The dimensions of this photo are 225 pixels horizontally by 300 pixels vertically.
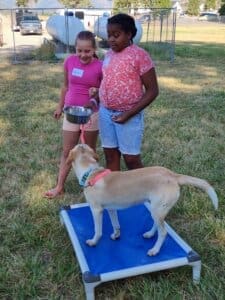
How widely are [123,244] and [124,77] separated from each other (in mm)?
1308

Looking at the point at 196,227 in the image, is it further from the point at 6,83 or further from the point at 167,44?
the point at 167,44

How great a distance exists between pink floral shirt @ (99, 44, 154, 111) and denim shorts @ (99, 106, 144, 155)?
110 mm

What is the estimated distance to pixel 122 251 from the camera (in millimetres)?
3199

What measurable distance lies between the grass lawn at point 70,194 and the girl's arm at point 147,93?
3.68 ft

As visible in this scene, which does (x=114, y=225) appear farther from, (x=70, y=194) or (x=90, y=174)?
(x=70, y=194)

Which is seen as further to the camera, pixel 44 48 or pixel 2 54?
pixel 2 54

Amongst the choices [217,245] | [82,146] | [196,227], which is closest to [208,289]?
[217,245]

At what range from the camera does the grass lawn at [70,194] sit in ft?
10.1

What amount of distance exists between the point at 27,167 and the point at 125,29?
2.47m

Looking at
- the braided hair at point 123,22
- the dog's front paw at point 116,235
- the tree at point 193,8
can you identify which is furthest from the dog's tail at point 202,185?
the tree at point 193,8

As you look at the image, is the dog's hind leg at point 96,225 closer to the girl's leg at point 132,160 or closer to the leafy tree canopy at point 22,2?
the girl's leg at point 132,160

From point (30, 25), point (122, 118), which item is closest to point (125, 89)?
point (122, 118)

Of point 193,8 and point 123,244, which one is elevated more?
point 123,244

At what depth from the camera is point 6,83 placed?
10672mm
